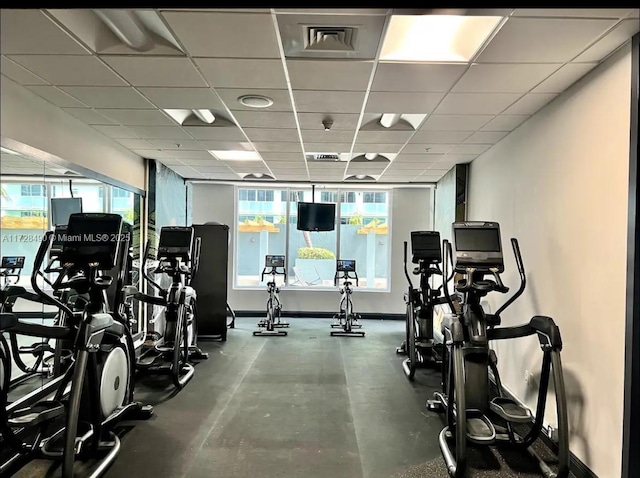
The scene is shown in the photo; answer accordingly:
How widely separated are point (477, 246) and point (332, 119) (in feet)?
6.19

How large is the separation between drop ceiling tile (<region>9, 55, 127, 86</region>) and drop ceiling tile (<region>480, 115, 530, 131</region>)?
3.41 meters

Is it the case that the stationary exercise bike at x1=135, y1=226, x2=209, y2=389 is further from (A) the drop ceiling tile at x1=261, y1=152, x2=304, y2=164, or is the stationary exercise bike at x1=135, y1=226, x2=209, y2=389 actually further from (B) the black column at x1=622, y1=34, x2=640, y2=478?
(B) the black column at x1=622, y1=34, x2=640, y2=478

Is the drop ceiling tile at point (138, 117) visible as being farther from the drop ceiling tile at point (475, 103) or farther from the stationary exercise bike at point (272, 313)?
the stationary exercise bike at point (272, 313)

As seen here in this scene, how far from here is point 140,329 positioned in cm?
601

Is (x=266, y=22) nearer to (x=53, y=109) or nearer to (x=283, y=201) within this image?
(x=53, y=109)

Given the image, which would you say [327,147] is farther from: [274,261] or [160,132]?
[274,261]

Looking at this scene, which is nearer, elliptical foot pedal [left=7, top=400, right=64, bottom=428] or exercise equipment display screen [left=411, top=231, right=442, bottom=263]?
elliptical foot pedal [left=7, top=400, right=64, bottom=428]

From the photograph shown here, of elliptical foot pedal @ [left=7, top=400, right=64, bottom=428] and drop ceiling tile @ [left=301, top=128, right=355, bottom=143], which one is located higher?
drop ceiling tile @ [left=301, top=128, right=355, bottom=143]

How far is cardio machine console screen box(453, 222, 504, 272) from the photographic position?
10.5 ft

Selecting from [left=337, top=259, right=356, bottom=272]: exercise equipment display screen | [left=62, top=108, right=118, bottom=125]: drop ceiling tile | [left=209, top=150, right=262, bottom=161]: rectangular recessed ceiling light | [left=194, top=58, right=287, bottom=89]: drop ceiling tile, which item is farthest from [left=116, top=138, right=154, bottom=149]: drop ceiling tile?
[left=337, top=259, right=356, bottom=272]: exercise equipment display screen

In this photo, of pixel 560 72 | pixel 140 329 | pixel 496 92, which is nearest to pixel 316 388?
pixel 140 329

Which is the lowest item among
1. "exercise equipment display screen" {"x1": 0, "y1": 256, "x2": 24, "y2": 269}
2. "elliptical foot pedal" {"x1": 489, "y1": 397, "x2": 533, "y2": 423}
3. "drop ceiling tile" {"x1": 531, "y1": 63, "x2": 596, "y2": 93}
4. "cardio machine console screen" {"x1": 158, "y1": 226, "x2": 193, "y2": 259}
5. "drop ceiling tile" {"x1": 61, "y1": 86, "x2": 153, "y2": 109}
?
"elliptical foot pedal" {"x1": 489, "y1": 397, "x2": 533, "y2": 423}

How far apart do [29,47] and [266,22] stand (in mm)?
1584

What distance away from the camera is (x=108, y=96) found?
3.47 metres
